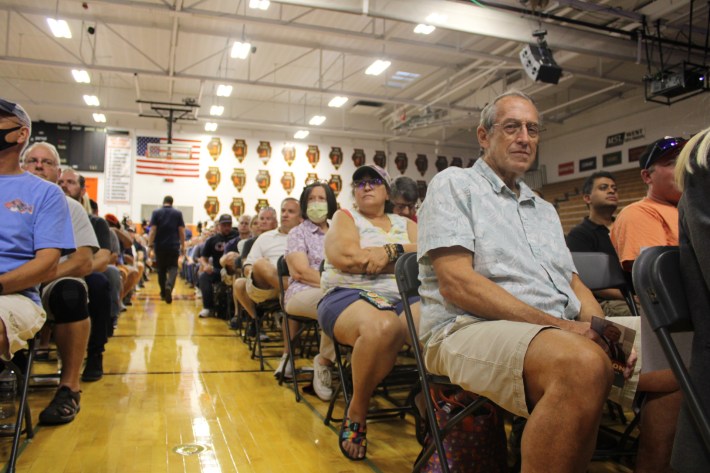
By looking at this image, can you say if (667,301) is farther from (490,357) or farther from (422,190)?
(422,190)

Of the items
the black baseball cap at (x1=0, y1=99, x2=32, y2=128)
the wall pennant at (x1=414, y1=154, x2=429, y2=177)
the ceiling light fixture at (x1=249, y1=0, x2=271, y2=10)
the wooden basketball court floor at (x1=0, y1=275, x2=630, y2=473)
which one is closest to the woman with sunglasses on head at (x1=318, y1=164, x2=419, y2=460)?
the wooden basketball court floor at (x1=0, y1=275, x2=630, y2=473)

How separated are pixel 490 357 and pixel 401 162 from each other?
61.2ft

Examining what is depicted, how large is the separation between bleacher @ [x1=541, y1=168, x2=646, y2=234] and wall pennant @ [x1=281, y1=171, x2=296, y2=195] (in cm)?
852

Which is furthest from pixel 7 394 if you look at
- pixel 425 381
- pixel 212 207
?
pixel 212 207

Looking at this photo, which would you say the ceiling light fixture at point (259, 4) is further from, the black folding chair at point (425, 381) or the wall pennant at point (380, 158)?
the wall pennant at point (380, 158)

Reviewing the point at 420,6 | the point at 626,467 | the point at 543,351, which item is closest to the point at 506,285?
the point at 543,351

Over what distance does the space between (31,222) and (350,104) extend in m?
16.6

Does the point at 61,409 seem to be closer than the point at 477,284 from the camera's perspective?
No

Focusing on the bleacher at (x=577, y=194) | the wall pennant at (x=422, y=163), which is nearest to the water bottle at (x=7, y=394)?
the bleacher at (x=577, y=194)

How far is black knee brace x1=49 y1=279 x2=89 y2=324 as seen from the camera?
2.66 meters

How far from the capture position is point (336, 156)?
19.0m

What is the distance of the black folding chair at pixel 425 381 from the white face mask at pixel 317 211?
5.68 feet

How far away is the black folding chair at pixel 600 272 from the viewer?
2.51 m

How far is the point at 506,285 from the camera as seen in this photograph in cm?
157
